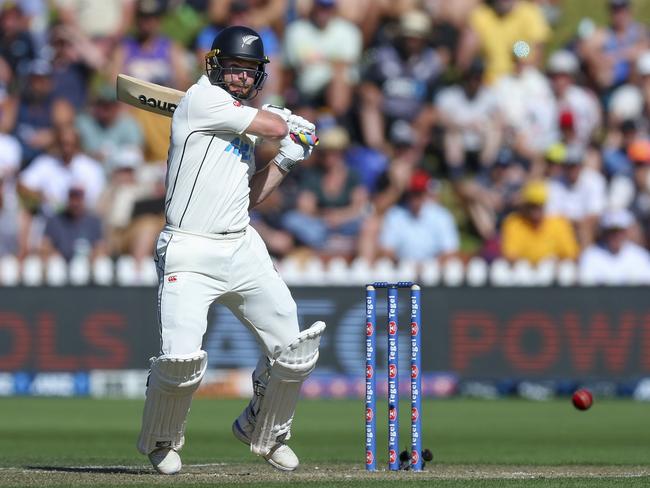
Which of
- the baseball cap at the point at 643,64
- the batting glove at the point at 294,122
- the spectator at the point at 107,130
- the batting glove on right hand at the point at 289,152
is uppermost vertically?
the baseball cap at the point at 643,64

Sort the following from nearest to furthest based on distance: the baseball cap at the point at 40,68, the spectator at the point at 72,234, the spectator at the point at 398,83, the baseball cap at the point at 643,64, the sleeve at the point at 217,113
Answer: the sleeve at the point at 217,113
the spectator at the point at 72,234
the baseball cap at the point at 40,68
the spectator at the point at 398,83
the baseball cap at the point at 643,64

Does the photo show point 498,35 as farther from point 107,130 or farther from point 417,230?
point 107,130

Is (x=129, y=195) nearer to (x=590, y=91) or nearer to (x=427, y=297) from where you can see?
(x=427, y=297)

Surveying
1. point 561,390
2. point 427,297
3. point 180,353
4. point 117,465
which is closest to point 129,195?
point 427,297

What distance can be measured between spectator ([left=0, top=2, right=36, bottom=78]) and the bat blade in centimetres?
933

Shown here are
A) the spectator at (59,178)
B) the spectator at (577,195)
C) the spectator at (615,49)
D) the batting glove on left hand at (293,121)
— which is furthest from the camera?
the spectator at (615,49)

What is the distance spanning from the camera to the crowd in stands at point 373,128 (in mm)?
15570

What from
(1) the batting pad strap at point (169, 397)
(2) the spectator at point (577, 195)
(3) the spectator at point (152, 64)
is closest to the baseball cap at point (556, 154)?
(2) the spectator at point (577, 195)

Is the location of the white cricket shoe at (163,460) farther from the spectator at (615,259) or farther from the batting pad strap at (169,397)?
the spectator at (615,259)

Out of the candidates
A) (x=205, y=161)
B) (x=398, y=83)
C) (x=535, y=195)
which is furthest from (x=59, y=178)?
(x=205, y=161)

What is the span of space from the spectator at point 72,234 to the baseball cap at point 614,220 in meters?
5.29

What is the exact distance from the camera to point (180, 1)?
59.0ft

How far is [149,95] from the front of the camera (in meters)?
7.99

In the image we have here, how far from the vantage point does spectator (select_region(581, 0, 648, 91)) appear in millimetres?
17891
